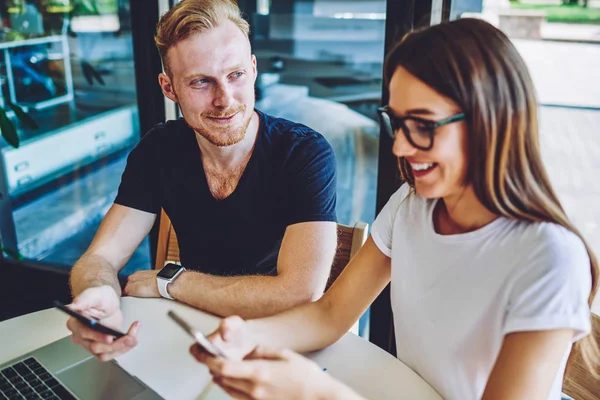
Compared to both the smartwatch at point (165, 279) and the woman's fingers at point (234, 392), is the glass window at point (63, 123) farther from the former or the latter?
the woman's fingers at point (234, 392)

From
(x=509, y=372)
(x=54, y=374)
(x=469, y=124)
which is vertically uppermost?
(x=469, y=124)

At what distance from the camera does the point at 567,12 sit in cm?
188

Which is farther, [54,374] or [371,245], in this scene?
[371,245]

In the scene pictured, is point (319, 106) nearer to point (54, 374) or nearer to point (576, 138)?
point (576, 138)

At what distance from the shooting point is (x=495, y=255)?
3.41 ft

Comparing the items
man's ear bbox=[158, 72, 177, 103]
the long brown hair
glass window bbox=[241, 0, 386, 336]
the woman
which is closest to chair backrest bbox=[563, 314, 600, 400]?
the woman

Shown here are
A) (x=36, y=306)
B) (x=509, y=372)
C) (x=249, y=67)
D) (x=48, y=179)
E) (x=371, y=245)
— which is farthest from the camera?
(x=48, y=179)

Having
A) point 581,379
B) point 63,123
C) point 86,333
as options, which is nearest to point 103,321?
point 86,333

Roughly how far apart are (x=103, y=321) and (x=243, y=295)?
1.14 feet

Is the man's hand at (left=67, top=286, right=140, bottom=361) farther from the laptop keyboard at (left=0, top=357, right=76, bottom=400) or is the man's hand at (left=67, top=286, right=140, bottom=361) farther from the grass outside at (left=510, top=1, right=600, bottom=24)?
the grass outside at (left=510, top=1, right=600, bottom=24)

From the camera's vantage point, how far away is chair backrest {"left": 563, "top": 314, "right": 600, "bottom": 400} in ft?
3.77

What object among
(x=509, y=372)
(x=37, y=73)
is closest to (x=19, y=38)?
(x=37, y=73)

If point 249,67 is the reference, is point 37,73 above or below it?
below

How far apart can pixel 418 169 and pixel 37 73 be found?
124 inches
